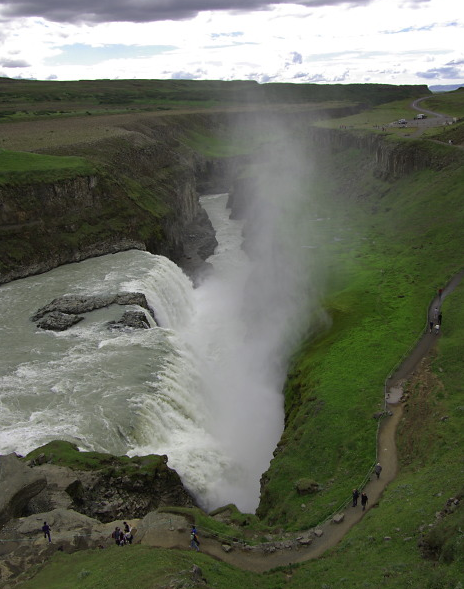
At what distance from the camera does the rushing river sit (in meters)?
35.5

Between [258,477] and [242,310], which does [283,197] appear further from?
[258,477]

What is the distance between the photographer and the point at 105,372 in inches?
1625

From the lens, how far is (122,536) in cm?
2480

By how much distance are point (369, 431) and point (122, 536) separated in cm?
1827

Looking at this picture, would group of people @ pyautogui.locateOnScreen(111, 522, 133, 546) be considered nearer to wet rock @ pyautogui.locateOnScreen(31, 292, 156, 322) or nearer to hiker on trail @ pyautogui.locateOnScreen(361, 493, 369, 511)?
hiker on trail @ pyautogui.locateOnScreen(361, 493, 369, 511)

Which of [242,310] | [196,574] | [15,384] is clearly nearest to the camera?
[196,574]

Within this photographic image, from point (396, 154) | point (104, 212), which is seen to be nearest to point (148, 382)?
point (104, 212)

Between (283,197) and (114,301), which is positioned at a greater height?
(283,197)

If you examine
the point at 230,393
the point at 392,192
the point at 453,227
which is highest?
the point at 392,192

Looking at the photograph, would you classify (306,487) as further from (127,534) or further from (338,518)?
(127,534)

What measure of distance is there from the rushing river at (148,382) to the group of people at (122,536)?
28.1ft

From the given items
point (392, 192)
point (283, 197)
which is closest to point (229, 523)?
point (392, 192)

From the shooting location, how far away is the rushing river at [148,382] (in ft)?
116

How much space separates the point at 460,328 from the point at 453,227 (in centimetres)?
3453
